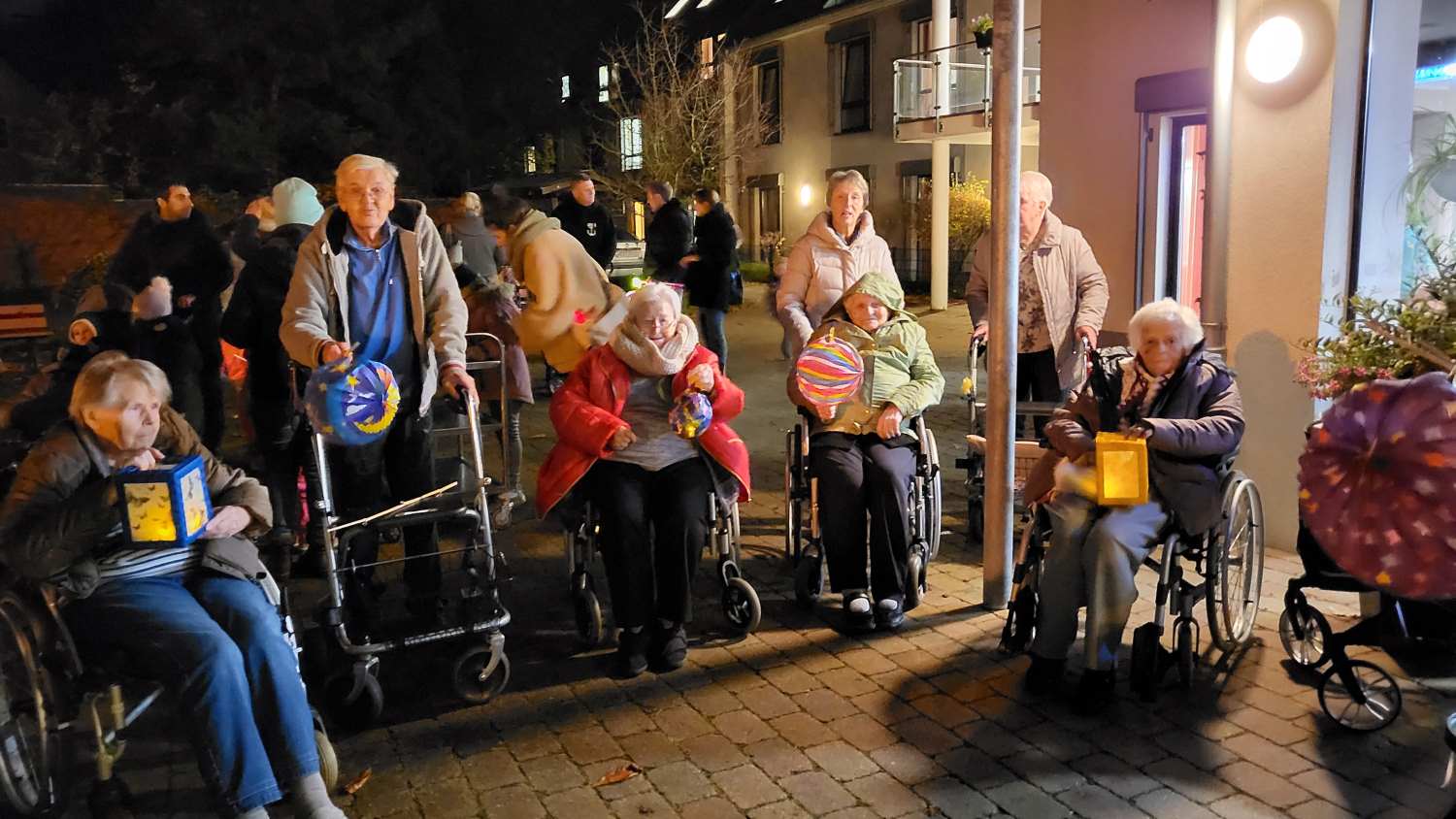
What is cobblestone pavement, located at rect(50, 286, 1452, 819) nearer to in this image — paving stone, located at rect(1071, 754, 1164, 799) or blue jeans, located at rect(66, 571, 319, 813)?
paving stone, located at rect(1071, 754, 1164, 799)

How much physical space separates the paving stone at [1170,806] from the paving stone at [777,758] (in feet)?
3.34

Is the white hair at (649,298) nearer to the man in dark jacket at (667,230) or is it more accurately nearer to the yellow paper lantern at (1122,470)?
the yellow paper lantern at (1122,470)

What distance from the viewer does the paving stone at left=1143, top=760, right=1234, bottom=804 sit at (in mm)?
3475

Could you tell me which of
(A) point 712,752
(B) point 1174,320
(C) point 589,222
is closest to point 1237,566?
(B) point 1174,320

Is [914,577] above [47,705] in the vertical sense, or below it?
below

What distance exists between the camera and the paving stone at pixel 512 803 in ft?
11.4

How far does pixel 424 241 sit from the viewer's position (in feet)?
14.9

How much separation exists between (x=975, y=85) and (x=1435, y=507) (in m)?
14.2

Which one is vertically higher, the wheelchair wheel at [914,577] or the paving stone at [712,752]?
the wheelchair wheel at [914,577]

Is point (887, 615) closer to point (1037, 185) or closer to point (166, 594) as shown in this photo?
point (1037, 185)

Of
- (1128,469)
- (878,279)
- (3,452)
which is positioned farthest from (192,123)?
(1128,469)

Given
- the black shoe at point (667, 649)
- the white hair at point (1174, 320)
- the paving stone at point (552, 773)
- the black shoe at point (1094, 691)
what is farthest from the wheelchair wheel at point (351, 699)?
the white hair at point (1174, 320)

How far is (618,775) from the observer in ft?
12.1

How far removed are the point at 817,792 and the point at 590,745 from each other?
817 millimetres
